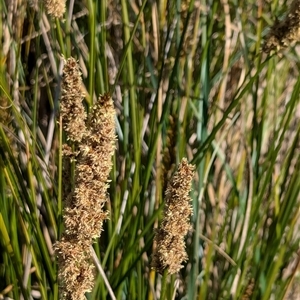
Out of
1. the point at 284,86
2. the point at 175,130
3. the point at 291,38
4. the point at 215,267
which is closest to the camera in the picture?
the point at 291,38

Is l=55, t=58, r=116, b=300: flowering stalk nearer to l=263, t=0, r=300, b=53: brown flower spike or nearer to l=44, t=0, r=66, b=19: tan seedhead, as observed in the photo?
l=44, t=0, r=66, b=19: tan seedhead

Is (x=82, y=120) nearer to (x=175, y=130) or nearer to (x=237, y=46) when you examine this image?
(x=175, y=130)

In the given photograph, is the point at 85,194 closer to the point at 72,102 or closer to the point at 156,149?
the point at 72,102

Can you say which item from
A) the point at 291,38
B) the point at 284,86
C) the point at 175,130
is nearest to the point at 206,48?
the point at 175,130

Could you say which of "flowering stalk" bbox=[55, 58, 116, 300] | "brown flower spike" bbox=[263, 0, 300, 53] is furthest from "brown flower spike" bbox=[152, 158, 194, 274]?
"brown flower spike" bbox=[263, 0, 300, 53]

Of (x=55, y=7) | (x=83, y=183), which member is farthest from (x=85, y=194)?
(x=55, y=7)
